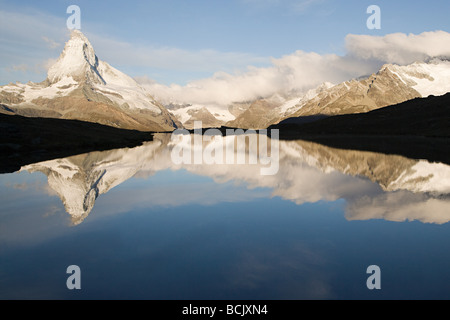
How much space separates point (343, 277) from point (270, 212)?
10881 millimetres

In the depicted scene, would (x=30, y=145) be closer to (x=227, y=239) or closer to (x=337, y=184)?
(x=337, y=184)

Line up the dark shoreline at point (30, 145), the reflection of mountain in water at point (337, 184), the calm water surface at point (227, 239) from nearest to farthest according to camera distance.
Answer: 1. the calm water surface at point (227, 239)
2. the reflection of mountain in water at point (337, 184)
3. the dark shoreline at point (30, 145)

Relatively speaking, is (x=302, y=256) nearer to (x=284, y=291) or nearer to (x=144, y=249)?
(x=284, y=291)

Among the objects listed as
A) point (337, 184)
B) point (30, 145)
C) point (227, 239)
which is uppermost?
point (30, 145)

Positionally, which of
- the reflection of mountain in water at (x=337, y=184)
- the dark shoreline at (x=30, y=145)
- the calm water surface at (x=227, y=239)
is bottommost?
the calm water surface at (x=227, y=239)

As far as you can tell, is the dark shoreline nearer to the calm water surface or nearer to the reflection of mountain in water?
the reflection of mountain in water

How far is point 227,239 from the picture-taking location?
1797cm

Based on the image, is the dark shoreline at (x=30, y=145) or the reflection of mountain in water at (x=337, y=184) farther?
the dark shoreline at (x=30, y=145)

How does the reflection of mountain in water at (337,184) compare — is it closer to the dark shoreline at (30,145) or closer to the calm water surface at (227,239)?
the calm water surface at (227,239)

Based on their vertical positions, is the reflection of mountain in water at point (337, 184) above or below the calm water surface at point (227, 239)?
above

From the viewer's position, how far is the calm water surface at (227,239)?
41.2 ft

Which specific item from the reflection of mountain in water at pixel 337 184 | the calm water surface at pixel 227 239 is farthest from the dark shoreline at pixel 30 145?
the calm water surface at pixel 227 239

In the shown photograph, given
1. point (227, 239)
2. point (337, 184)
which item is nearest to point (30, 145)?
point (337, 184)
